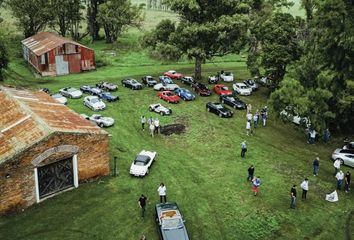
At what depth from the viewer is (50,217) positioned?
3038 centimetres

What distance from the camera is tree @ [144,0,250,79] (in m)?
59.8

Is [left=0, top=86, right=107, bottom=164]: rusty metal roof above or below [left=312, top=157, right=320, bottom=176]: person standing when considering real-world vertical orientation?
above

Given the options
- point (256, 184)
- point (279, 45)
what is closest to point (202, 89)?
point (279, 45)

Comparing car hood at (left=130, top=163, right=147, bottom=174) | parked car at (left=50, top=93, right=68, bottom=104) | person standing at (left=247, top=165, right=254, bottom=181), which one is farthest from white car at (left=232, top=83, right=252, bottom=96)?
car hood at (left=130, top=163, right=147, bottom=174)

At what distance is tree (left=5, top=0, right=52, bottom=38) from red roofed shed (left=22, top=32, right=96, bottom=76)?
13469 millimetres

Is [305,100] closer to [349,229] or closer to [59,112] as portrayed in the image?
[349,229]

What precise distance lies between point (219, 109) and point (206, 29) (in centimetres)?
1361

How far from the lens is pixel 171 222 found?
27828 millimetres

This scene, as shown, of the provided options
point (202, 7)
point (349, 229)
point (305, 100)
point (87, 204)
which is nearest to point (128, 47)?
point (202, 7)

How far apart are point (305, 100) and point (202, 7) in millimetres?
27085

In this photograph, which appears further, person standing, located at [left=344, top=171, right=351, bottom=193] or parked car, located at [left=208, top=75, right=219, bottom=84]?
parked car, located at [left=208, top=75, right=219, bottom=84]

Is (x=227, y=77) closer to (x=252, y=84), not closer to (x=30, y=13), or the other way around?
(x=252, y=84)

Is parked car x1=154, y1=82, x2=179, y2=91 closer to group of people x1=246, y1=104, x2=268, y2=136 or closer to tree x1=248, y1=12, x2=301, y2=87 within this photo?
tree x1=248, y1=12, x2=301, y2=87

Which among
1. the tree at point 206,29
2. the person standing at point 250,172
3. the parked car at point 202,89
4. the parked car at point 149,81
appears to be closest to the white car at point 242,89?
the parked car at point 202,89
